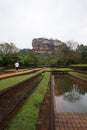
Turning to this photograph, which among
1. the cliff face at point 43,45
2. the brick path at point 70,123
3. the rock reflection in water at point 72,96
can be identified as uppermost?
the cliff face at point 43,45

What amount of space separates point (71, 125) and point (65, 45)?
153 ft

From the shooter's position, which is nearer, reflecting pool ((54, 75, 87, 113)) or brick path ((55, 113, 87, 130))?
brick path ((55, 113, 87, 130))

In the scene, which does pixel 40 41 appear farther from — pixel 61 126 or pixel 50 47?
pixel 61 126

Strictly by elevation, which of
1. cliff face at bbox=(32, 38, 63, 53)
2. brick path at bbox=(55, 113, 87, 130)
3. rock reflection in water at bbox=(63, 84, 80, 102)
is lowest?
rock reflection in water at bbox=(63, 84, 80, 102)

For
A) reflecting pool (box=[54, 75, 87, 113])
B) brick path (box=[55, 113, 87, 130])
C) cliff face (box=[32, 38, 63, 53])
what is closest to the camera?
brick path (box=[55, 113, 87, 130])

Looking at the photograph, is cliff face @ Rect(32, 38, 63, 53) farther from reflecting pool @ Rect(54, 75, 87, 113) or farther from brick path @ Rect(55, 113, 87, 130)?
brick path @ Rect(55, 113, 87, 130)

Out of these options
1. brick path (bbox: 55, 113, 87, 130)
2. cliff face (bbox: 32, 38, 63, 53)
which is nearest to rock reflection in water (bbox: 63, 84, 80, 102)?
brick path (bbox: 55, 113, 87, 130)

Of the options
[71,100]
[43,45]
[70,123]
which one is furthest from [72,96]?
[43,45]

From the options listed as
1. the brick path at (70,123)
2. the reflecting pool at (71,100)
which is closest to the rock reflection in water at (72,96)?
the reflecting pool at (71,100)

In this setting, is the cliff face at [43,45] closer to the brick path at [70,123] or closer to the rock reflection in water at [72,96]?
the rock reflection in water at [72,96]

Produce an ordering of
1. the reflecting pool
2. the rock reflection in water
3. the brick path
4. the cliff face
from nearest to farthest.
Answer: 1. the brick path
2. the reflecting pool
3. the rock reflection in water
4. the cliff face

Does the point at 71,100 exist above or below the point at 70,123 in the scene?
below

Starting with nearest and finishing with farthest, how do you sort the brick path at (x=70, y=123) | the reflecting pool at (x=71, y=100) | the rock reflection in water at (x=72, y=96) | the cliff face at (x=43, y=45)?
1. the brick path at (x=70, y=123)
2. the reflecting pool at (x=71, y=100)
3. the rock reflection in water at (x=72, y=96)
4. the cliff face at (x=43, y=45)

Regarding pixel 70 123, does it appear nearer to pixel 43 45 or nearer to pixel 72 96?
pixel 72 96
